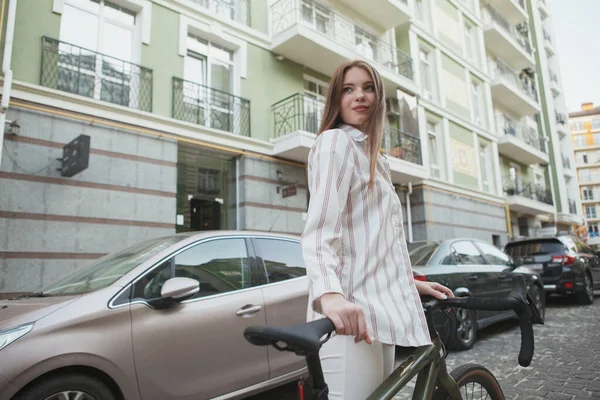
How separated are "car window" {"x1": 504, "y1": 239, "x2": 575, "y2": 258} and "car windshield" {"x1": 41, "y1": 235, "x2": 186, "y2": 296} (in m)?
8.83

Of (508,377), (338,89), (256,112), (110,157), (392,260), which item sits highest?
(256,112)

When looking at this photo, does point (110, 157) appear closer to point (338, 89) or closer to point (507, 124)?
point (338, 89)

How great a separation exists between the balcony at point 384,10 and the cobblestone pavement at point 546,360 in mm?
11193

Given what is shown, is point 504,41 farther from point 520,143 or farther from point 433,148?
point 433,148

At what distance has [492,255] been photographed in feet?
22.9

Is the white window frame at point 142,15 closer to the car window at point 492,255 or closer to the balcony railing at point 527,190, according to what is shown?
the car window at point 492,255

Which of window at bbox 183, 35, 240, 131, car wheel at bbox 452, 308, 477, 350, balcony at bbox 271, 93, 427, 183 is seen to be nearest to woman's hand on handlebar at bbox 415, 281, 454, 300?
car wheel at bbox 452, 308, 477, 350

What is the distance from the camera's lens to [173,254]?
3266 mm

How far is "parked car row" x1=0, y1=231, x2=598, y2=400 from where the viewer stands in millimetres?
2434

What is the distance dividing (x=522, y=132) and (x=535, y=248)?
17.5 metres

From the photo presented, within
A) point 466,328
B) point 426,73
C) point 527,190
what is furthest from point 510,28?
point 466,328

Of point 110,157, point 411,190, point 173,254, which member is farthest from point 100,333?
point 411,190

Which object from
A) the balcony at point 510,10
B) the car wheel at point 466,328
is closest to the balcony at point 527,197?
the balcony at point 510,10

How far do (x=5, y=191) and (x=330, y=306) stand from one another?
773 cm
